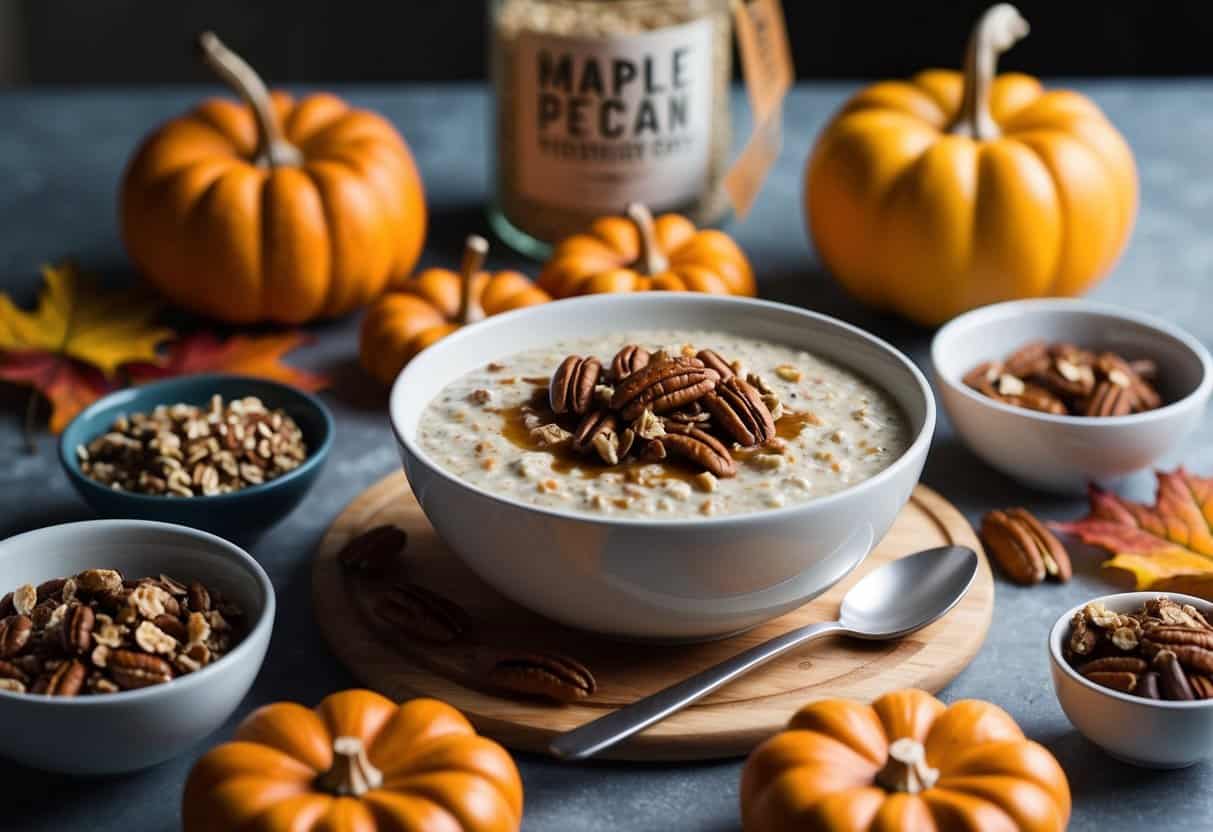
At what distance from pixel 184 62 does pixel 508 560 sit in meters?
3.42

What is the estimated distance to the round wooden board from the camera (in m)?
1.32

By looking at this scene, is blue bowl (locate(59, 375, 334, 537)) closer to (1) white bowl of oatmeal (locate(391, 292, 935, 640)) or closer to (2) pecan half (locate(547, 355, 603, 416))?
(1) white bowl of oatmeal (locate(391, 292, 935, 640))

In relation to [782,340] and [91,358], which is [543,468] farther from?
[91,358]

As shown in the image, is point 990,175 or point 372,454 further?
point 990,175

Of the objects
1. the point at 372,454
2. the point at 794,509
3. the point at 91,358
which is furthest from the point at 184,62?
the point at 794,509

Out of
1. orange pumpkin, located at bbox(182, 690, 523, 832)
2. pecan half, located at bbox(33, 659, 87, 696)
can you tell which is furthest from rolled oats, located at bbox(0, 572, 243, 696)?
orange pumpkin, located at bbox(182, 690, 523, 832)

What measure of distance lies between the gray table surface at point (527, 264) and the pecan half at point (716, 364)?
36 cm

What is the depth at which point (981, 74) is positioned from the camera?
2105 mm

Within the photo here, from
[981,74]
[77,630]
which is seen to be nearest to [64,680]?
[77,630]

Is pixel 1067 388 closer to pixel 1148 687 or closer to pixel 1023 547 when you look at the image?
pixel 1023 547

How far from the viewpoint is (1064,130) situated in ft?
6.97

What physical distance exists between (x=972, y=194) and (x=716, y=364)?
72 cm

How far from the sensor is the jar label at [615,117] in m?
2.18

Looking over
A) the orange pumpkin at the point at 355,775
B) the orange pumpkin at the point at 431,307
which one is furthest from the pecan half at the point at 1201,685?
the orange pumpkin at the point at 431,307
